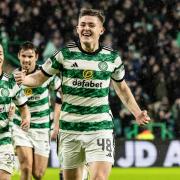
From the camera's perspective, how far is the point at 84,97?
24.8 ft

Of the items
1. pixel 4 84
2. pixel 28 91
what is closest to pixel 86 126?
pixel 4 84

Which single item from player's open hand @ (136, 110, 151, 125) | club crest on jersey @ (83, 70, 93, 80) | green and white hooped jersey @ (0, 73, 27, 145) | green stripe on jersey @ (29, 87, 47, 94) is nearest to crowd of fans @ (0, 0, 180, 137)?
green stripe on jersey @ (29, 87, 47, 94)

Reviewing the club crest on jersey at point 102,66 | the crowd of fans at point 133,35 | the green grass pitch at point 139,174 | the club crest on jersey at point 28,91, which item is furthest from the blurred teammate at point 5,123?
the crowd of fans at point 133,35

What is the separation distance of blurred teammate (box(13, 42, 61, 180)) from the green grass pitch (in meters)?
3.32

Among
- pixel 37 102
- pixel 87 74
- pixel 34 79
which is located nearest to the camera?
pixel 87 74

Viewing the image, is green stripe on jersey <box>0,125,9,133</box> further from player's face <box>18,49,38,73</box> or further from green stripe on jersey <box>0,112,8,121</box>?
player's face <box>18,49,38,73</box>

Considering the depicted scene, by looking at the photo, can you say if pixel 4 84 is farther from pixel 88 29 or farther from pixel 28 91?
pixel 28 91

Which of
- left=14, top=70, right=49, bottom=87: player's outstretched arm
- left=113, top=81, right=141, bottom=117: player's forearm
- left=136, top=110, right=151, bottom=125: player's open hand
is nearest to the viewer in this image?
left=14, top=70, right=49, bottom=87: player's outstretched arm

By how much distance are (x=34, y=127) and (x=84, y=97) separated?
10.6 feet

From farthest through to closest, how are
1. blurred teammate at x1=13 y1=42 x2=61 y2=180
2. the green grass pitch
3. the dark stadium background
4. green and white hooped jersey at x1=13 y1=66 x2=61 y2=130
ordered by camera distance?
the dark stadium background → the green grass pitch → green and white hooped jersey at x1=13 y1=66 x2=61 y2=130 → blurred teammate at x1=13 y1=42 x2=61 y2=180

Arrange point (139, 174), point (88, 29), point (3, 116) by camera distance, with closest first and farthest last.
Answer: point (88, 29), point (3, 116), point (139, 174)

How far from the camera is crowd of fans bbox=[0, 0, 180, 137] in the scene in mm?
18766

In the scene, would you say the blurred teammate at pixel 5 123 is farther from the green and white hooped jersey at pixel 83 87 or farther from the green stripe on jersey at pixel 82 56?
the green stripe on jersey at pixel 82 56

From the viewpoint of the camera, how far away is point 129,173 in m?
15.4
